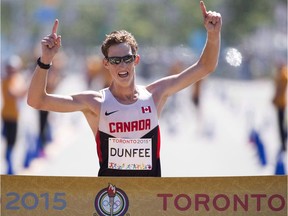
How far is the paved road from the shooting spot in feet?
51.0

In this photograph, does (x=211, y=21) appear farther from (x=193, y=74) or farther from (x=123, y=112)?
(x=123, y=112)

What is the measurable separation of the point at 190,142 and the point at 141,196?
50.9 ft

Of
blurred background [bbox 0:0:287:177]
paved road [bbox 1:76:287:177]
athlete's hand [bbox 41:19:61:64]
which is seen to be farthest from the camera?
blurred background [bbox 0:0:287:177]

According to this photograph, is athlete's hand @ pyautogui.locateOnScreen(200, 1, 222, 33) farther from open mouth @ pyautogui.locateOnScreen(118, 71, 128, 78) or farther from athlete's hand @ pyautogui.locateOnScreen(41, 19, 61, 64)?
athlete's hand @ pyautogui.locateOnScreen(41, 19, 61, 64)

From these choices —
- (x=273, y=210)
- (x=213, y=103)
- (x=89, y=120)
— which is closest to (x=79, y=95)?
(x=89, y=120)

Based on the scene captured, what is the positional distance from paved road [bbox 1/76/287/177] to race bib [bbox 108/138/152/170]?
6.87 metres

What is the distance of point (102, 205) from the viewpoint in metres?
6.07

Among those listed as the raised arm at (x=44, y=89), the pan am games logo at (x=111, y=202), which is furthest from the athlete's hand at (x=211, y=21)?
the pan am games logo at (x=111, y=202)

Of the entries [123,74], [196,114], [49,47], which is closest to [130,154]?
[123,74]

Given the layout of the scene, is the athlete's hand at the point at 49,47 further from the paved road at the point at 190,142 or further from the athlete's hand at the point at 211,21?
the paved road at the point at 190,142

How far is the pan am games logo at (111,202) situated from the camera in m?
6.05

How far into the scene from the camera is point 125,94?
265 inches

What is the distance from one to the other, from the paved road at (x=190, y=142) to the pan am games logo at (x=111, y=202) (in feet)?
24.5

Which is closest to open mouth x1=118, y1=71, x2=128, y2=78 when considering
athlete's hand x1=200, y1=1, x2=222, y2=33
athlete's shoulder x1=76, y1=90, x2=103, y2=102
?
athlete's shoulder x1=76, y1=90, x2=103, y2=102
